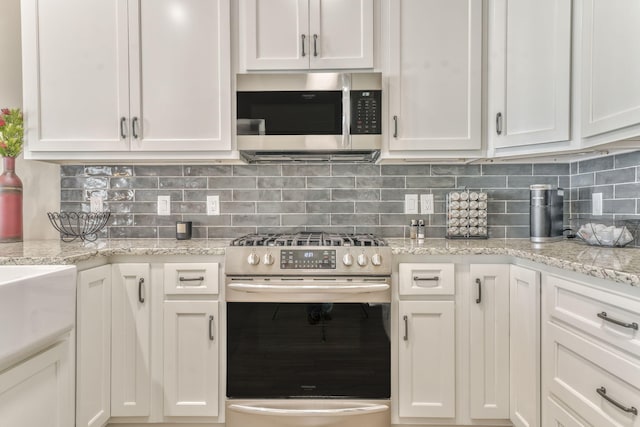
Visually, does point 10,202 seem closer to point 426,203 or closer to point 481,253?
point 426,203

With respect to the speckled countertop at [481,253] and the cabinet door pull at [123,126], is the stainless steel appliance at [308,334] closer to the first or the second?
the speckled countertop at [481,253]

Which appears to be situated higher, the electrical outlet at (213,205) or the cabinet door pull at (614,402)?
the electrical outlet at (213,205)

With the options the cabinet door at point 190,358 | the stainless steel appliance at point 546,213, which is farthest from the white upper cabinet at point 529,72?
the cabinet door at point 190,358

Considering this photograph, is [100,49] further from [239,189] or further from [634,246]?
[634,246]

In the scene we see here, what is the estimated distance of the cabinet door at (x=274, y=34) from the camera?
6.67ft

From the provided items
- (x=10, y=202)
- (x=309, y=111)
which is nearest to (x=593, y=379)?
(x=309, y=111)

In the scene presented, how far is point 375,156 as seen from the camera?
2.24 meters

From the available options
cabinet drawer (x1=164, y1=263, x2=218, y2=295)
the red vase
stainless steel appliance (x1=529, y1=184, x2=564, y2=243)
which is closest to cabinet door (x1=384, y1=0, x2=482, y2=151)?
stainless steel appliance (x1=529, y1=184, x2=564, y2=243)

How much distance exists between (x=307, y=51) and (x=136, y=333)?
5.55 feet

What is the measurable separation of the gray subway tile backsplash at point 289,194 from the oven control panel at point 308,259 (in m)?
0.58

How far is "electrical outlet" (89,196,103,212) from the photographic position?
240cm

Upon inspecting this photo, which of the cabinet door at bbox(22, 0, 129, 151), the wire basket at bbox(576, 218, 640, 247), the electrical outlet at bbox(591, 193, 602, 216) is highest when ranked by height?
the cabinet door at bbox(22, 0, 129, 151)

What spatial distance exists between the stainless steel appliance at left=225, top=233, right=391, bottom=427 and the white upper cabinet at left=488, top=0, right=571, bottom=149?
93cm

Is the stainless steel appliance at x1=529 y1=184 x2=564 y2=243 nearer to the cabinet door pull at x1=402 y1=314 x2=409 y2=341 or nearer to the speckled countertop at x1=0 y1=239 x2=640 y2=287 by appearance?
the speckled countertop at x1=0 y1=239 x2=640 y2=287
